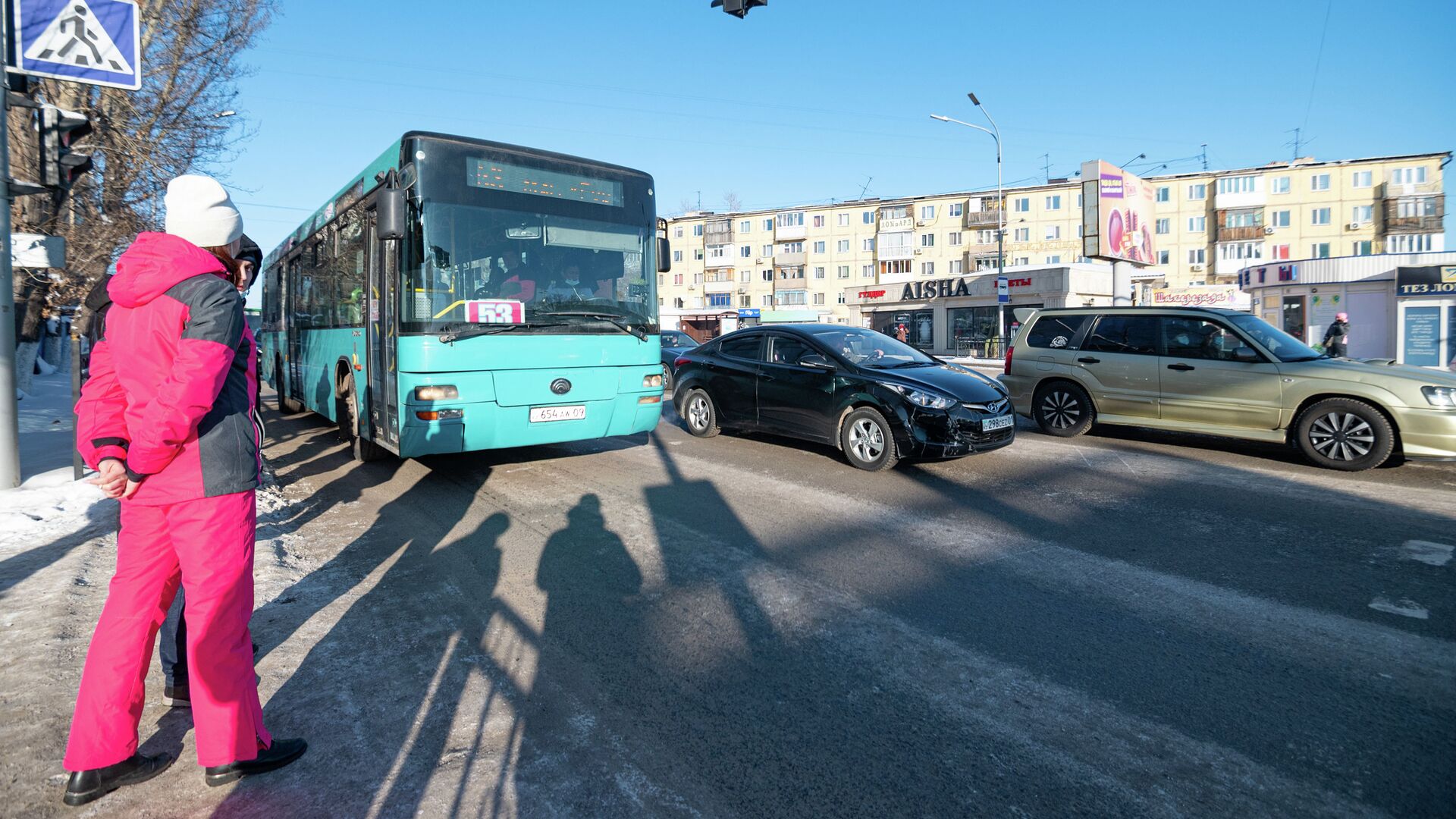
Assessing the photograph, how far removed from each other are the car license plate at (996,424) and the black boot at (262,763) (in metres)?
6.58

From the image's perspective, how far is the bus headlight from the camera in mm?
7008

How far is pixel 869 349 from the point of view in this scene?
923 centimetres

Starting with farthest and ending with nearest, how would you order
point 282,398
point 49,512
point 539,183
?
1. point 282,398
2. point 539,183
3. point 49,512

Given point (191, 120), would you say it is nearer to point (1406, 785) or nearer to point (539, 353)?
point (539, 353)

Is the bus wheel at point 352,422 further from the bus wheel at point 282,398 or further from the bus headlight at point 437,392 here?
the bus wheel at point 282,398

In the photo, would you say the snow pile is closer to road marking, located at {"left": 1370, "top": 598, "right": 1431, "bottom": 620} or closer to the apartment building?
road marking, located at {"left": 1370, "top": 598, "right": 1431, "bottom": 620}

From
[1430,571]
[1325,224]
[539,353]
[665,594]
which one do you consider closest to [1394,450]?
[1430,571]

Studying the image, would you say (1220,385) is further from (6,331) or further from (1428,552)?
(6,331)

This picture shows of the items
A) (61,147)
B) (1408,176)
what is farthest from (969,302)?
(61,147)

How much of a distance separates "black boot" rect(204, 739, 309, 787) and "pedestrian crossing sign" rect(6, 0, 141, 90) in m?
6.88

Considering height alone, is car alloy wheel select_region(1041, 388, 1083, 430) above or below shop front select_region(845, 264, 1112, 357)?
below

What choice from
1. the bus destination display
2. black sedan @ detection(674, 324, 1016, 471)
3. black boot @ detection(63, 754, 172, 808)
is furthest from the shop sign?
black boot @ detection(63, 754, 172, 808)

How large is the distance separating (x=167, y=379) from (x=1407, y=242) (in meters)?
81.5

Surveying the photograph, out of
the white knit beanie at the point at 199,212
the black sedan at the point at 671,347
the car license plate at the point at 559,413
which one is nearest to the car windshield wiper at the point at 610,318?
the car license plate at the point at 559,413
